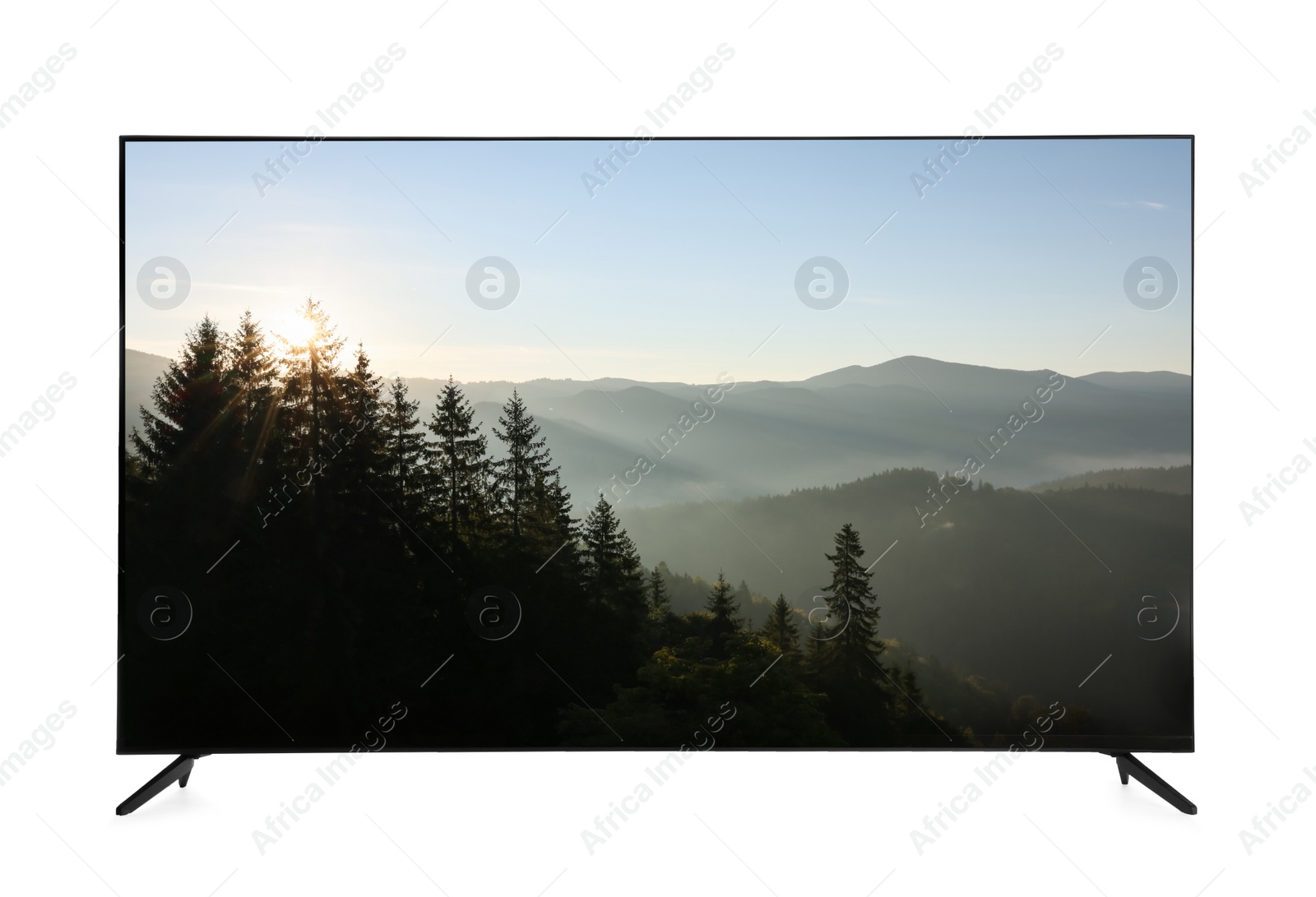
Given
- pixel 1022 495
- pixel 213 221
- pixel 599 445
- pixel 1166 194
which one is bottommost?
pixel 213 221

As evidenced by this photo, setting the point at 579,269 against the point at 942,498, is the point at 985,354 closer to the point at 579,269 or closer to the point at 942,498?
the point at 942,498

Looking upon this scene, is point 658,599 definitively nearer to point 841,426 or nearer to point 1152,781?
point 841,426

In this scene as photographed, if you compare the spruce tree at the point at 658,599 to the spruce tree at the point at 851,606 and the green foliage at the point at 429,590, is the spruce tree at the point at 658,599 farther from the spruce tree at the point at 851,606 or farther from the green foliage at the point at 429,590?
the spruce tree at the point at 851,606

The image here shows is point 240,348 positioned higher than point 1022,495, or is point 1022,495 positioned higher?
point 1022,495

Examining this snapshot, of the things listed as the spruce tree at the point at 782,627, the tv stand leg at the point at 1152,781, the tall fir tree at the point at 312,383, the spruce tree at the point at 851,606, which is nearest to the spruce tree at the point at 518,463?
the tall fir tree at the point at 312,383

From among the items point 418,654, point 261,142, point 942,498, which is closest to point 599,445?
point 418,654

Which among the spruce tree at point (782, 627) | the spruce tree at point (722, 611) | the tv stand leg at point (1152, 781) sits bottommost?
the spruce tree at point (722, 611)
